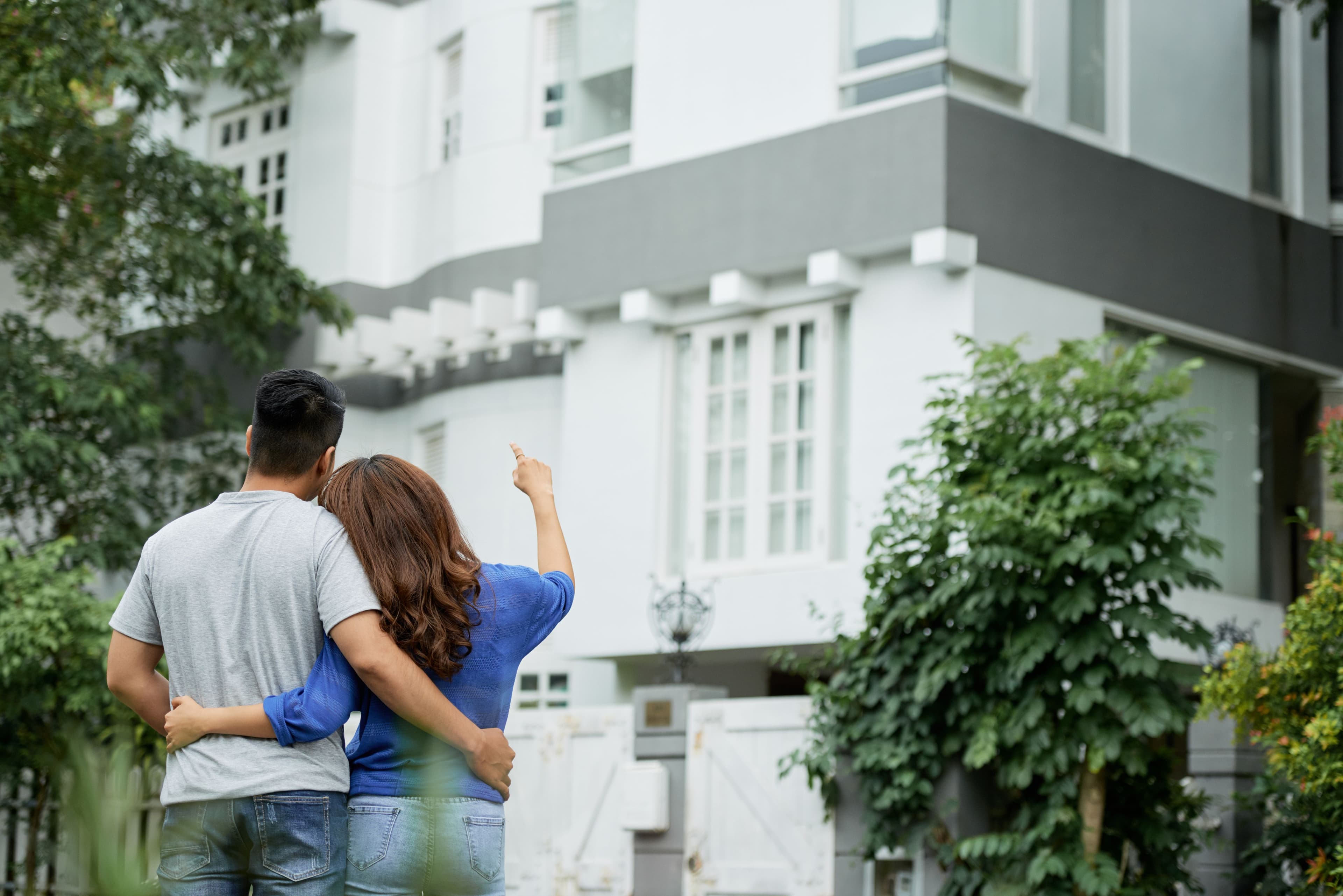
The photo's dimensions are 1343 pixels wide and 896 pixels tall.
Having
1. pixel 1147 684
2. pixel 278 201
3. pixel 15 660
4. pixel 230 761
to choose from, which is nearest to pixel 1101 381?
pixel 1147 684

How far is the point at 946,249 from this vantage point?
10.0 metres

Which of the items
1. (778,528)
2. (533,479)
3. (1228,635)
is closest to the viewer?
(533,479)

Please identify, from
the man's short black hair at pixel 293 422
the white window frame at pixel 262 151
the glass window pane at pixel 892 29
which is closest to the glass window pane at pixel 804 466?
the glass window pane at pixel 892 29

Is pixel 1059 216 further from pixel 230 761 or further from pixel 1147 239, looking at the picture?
pixel 230 761

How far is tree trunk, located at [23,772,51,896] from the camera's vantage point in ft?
8.23

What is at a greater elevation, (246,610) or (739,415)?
(739,415)

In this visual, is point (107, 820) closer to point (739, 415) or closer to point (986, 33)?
point (986, 33)

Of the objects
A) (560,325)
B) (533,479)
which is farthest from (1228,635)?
(533,479)

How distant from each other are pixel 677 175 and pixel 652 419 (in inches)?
68.9

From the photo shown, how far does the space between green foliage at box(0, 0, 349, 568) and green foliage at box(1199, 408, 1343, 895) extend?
855 cm

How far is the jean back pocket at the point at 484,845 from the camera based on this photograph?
2.92 m

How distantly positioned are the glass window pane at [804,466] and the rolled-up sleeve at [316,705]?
8.05 m

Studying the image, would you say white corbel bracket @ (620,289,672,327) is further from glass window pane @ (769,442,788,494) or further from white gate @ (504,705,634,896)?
white gate @ (504,705,634,896)

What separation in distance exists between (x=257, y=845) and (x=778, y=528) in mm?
8302
